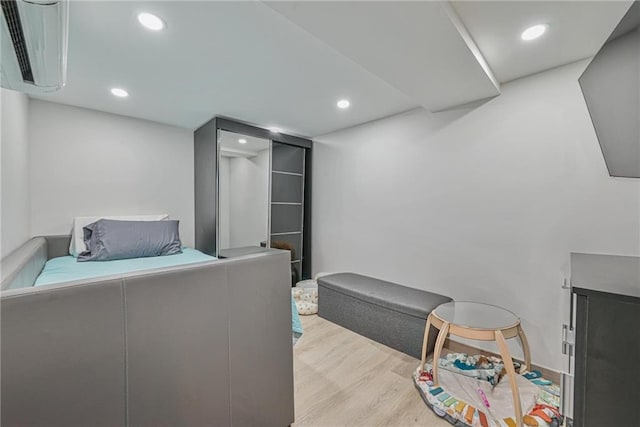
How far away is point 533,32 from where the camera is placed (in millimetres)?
1530

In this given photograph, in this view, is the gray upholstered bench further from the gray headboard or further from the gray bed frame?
the gray headboard

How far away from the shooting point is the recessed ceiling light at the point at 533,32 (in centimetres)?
149

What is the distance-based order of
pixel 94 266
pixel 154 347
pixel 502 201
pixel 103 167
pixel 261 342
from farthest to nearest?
pixel 103 167
pixel 94 266
pixel 502 201
pixel 261 342
pixel 154 347

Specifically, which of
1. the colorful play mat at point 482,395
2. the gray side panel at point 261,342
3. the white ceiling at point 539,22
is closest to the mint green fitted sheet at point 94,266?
the gray side panel at point 261,342

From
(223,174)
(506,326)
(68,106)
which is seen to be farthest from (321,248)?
(68,106)

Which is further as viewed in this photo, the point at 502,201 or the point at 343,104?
the point at 343,104

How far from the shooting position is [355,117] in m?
3.04

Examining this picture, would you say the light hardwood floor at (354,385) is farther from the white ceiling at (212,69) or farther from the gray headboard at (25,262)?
the white ceiling at (212,69)

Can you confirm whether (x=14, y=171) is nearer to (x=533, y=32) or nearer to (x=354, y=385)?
(x=354, y=385)

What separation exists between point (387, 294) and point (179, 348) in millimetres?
1924

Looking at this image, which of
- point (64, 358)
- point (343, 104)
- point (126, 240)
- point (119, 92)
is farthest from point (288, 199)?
point (64, 358)

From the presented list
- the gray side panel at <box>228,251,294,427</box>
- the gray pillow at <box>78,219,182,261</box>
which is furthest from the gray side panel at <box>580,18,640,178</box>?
the gray pillow at <box>78,219,182,261</box>

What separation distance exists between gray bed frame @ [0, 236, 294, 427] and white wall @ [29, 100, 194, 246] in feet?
6.10

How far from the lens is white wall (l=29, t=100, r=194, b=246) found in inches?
105
